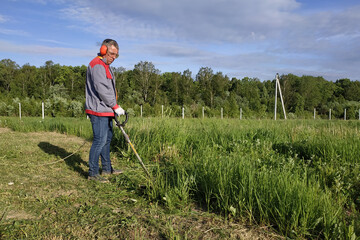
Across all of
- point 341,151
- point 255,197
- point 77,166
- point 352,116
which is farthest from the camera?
point 352,116

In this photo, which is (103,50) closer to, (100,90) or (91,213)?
(100,90)

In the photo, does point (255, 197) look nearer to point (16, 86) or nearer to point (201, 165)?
point (201, 165)

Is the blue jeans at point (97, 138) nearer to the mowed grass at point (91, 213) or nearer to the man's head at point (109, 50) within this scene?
the mowed grass at point (91, 213)

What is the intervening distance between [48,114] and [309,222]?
27.3m

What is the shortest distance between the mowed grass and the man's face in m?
1.79

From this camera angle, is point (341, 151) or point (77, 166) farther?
point (77, 166)

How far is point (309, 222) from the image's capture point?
2422 millimetres

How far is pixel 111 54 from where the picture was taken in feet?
13.3

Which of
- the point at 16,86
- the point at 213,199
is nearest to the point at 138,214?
the point at 213,199

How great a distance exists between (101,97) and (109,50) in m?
0.72

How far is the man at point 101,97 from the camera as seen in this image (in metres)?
3.90

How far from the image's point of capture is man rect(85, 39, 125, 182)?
3904mm

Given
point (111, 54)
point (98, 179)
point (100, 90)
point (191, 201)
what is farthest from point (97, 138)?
point (191, 201)

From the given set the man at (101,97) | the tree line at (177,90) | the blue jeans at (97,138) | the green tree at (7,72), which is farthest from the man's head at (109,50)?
the green tree at (7,72)
